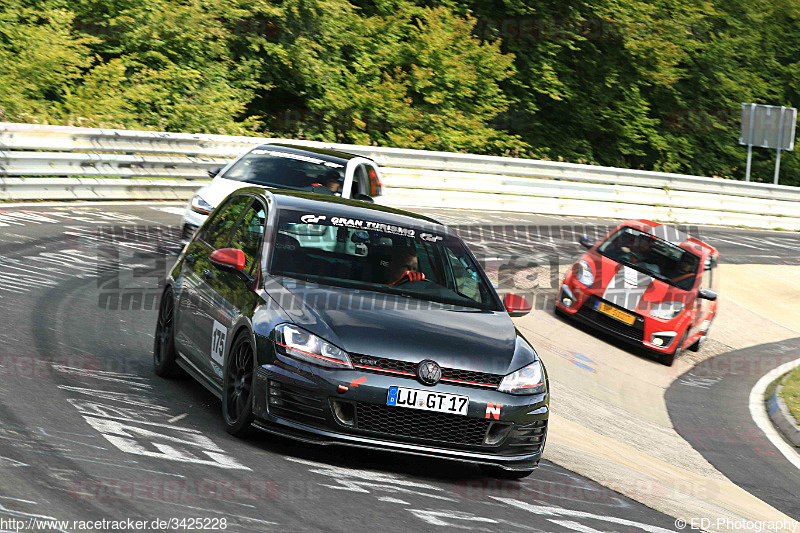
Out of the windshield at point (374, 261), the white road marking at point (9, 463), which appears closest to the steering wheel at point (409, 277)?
the windshield at point (374, 261)

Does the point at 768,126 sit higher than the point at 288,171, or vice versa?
the point at 768,126

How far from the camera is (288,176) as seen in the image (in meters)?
14.6

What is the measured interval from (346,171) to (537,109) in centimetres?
2409

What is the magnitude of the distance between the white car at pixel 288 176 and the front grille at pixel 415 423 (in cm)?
784

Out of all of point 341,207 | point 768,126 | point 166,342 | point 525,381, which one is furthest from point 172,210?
point 768,126

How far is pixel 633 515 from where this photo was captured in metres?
6.91

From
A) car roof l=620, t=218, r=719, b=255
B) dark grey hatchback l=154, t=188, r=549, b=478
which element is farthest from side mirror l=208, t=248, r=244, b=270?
car roof l=620, t=218, r=719, b=255

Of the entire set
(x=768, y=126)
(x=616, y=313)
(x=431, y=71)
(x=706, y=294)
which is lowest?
(x=616, y=313)

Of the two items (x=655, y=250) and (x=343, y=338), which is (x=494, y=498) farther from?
(x=655, y=250)

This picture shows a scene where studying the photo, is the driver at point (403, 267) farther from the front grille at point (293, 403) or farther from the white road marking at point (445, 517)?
the white road marking at point (445, 517)

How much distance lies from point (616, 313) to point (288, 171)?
188 inches

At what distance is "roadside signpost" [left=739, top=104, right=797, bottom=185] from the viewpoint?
1463 inches

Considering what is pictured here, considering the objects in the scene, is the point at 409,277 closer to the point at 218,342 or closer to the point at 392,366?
the point at 392,366

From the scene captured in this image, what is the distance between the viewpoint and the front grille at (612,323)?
15312mm
